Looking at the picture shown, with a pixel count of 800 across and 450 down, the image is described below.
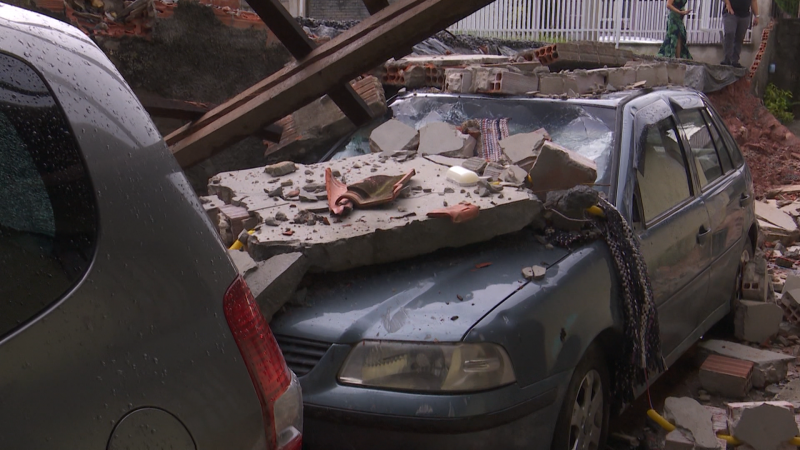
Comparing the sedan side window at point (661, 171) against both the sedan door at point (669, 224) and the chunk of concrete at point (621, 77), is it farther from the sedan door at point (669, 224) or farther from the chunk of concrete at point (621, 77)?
the chunk of concrete at point (621, 77)

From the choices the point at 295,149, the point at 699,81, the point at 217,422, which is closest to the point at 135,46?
the point at 295,149

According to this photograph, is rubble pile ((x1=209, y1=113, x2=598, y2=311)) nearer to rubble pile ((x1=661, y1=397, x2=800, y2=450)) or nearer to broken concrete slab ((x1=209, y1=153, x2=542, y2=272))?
broken concrete slab ((x1=209, y1=153, x2=542, y2=272))

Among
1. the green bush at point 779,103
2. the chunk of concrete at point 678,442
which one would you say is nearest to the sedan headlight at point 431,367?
the chunk of concrete at point 678,442

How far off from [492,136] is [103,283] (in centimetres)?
310

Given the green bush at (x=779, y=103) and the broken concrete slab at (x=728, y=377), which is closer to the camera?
the broken concrete slab at (x=728, y=377)

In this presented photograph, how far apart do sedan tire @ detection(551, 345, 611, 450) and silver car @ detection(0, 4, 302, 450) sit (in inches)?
60.0

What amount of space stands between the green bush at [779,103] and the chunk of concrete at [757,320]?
41.3 ft

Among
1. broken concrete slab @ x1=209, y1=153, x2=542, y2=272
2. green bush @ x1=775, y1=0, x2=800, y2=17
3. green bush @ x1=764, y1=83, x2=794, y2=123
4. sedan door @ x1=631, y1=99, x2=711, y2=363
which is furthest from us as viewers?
green bush @ x1=775, y1=0, x2=800, y2=17

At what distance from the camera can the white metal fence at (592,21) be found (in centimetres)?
1717

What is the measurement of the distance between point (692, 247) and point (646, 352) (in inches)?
37.3

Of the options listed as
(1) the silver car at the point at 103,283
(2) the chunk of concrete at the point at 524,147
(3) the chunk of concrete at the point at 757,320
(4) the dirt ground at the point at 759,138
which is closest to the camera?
(1) the silver car at the point at 103,283

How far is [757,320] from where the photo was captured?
200 inches

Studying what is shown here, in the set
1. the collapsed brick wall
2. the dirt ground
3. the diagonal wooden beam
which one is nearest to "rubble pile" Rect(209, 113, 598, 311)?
the diagonal wooden beam

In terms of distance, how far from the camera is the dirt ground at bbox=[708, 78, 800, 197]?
1135 cm
